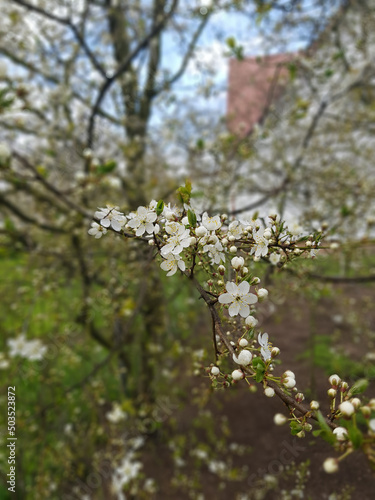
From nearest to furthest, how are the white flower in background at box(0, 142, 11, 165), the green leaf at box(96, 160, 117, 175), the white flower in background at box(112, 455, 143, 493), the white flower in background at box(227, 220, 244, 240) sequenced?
the white flower in background at box(227, 220, 244, 240) < the white flower in background at box(0, 142, 11, 165) < the green leaf at box(96, 160, 117, 175) < the white flower in background at box(112, 455, 143, 493)

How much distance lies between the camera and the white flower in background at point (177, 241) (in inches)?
26.7

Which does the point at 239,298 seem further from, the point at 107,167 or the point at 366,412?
the point at 107,167

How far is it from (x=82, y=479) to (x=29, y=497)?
1.58ft

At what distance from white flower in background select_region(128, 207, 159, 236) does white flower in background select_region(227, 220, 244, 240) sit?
0.66ft

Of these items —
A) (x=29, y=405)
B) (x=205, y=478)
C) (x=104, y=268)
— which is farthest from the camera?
(x=29, y=405)

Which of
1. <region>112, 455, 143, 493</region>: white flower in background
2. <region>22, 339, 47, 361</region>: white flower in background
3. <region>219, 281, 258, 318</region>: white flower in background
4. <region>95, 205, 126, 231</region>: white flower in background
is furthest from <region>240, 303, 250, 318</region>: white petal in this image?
<region>112, 455, 143, 493</region>: white flower in background

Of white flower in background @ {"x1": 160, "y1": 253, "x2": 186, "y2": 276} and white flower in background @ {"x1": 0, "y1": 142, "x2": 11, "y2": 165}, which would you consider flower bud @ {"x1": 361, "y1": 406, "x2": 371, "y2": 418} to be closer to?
white flower in background @ {"x1": 160, "y1": 253, "x2": 186, "y2": 276}

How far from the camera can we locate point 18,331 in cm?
292

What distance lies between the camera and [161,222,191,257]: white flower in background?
68cm

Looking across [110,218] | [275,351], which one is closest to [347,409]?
[275,351]

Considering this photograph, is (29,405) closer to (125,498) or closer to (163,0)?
(125,498)

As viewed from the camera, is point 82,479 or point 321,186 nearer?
point 82,479

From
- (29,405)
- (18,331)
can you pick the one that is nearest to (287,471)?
(18,331)

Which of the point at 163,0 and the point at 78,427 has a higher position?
the point at 163,0
